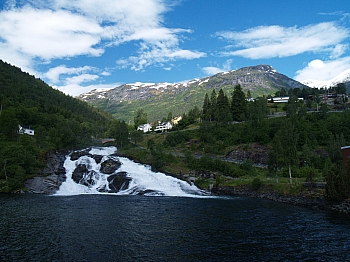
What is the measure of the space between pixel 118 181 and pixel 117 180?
0.50m

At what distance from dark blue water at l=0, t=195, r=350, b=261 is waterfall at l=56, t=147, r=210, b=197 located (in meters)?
16.7

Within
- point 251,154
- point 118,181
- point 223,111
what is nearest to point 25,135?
point 118,181

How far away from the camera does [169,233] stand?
27.7m

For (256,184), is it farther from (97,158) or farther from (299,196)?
(97,158)

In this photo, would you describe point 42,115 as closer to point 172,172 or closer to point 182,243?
point 172,172

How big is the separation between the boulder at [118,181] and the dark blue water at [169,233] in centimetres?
1828

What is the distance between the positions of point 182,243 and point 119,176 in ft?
138

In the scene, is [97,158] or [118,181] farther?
[97,158]

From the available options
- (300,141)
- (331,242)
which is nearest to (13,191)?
(331,242)

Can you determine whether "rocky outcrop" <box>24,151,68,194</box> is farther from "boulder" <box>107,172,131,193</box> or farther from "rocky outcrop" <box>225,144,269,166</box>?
"rocky outcrop" <box>225,144,269,166</box>

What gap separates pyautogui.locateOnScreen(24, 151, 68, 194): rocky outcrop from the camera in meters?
57.2

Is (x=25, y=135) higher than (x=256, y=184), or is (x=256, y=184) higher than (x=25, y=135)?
(x=25, y=135)

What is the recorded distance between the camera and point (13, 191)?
54.6 m

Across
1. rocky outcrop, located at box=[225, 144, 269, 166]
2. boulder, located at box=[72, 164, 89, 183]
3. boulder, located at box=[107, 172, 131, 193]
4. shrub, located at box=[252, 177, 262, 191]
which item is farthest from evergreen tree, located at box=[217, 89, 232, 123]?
boulder, located at box=[72, 164, 89, 183]
